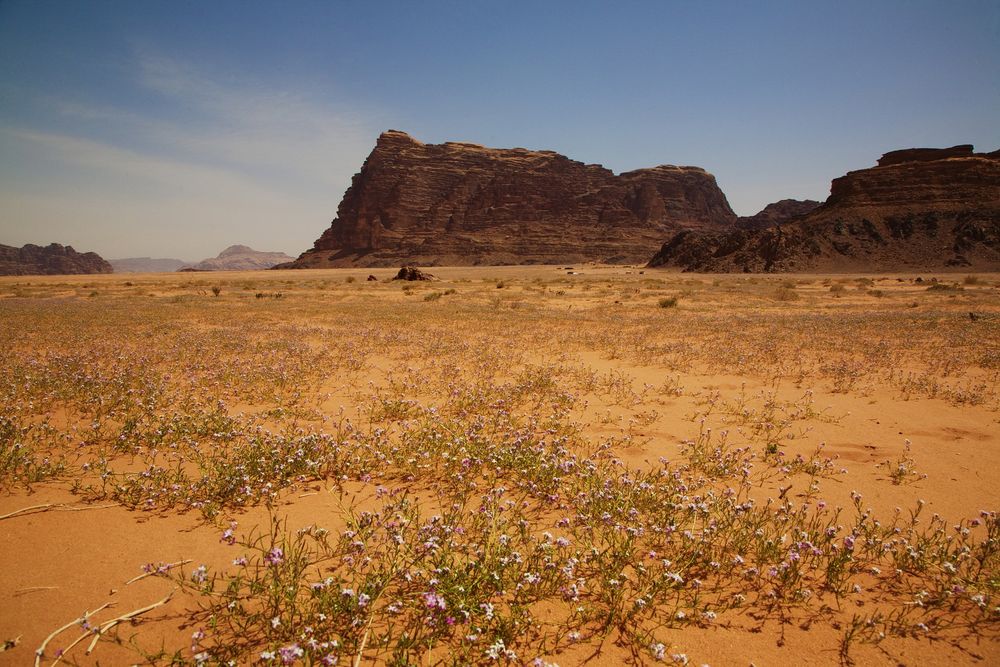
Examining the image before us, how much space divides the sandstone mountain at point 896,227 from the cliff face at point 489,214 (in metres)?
72.7

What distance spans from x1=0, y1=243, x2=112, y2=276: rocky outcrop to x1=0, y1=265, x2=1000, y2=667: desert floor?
217 m

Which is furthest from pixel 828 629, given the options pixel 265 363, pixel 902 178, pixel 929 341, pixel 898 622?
pixel 902 178

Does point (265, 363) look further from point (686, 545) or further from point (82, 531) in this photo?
point (686, 545)

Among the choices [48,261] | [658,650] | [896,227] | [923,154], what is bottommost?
[658,650]

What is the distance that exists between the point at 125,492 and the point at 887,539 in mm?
6751

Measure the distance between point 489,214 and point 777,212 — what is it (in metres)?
121

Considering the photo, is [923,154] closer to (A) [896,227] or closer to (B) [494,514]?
(A) [896,227]

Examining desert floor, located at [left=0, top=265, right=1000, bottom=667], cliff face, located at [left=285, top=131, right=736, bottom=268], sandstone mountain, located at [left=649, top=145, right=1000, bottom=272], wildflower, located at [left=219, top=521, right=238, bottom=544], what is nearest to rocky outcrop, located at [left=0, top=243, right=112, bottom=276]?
cliff face, located at [left=285, top=131, right=736, bottom=268]

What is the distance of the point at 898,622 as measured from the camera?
2881 mm

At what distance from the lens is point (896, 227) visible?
8225 centimetres

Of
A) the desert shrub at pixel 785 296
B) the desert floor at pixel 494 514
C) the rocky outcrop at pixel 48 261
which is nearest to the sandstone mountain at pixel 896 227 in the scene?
the desert shrub at pixel 785 296

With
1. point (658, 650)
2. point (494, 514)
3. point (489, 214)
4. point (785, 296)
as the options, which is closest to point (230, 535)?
point (494, 514)

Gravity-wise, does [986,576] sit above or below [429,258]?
below

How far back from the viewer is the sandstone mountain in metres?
75.7
